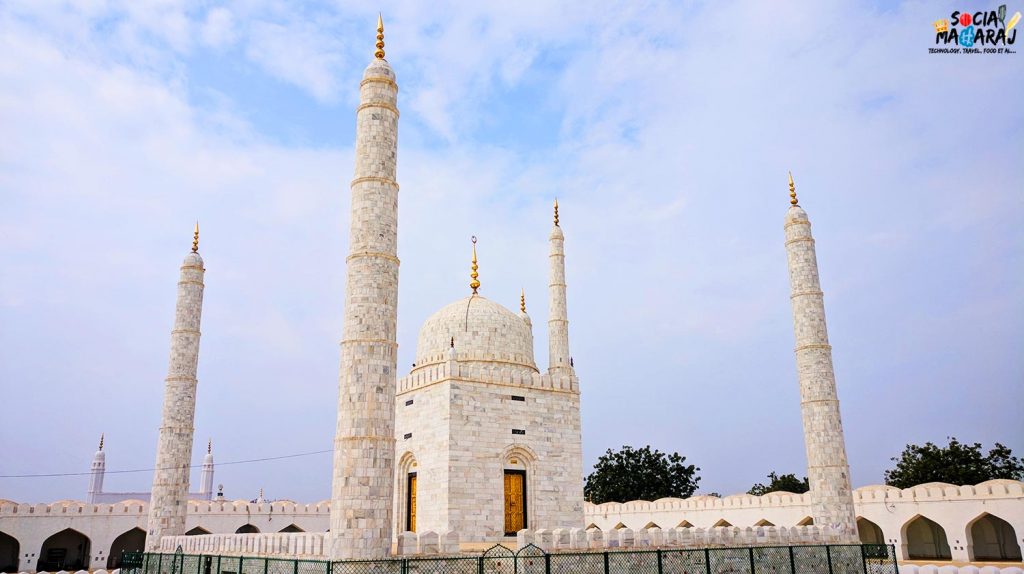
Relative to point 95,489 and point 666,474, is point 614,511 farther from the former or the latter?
point 95,489

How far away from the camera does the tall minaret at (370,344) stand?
13641 mm

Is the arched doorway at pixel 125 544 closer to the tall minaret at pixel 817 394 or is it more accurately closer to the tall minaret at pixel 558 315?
the tall minaret at pixel 558 315

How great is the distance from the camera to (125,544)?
1371 inches

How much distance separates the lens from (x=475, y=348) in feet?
71.5

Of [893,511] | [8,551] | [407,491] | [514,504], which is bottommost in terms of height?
[8,551]

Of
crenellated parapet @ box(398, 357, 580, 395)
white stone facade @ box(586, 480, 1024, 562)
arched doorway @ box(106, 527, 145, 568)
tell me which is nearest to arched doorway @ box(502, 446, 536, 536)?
→ crenellated parapet @ box(398, 357, 580, 395)

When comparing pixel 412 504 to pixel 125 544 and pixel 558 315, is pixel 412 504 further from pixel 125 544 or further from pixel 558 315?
pixel 125 544

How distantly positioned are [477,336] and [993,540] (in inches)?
903

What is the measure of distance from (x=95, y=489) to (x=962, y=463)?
44112mm

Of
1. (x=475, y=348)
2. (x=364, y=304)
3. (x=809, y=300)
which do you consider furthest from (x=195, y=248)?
(x=809, y=300)

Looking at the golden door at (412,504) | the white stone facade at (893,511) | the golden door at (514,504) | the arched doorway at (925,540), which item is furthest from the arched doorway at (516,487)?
the arched doorway at (925,540)

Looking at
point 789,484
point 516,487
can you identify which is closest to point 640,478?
point 789,484

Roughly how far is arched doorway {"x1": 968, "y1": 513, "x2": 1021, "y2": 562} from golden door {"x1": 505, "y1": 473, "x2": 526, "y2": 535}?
1967cm

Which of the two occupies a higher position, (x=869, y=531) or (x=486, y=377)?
(x=486, y=377)
